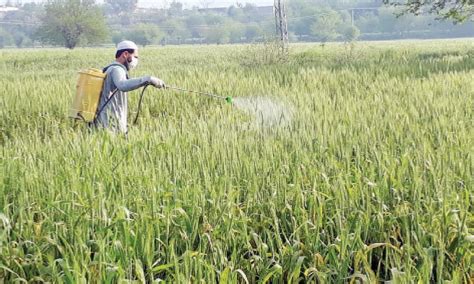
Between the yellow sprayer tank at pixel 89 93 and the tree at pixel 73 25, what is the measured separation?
67.8 metres

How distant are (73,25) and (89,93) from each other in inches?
2704

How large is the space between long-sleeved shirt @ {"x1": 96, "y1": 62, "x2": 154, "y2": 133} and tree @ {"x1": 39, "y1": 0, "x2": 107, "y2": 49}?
67.7 meters

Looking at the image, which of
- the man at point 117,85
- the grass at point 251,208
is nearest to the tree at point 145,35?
the man at point 117,85

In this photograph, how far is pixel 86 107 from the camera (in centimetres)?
516

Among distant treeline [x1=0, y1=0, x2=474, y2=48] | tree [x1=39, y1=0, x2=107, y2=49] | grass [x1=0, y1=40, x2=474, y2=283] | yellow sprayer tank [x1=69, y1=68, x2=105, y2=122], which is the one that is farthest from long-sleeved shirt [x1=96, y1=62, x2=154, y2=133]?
tree [x1=39, y1=0, x2=107, y2=49]

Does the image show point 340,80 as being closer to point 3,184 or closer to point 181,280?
point 3,184

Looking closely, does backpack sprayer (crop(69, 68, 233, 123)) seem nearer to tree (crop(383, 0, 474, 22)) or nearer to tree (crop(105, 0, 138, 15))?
tree (crop(383, 0, 474, 22))

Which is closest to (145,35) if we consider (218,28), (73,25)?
(218,28)

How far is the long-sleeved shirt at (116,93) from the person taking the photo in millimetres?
5016

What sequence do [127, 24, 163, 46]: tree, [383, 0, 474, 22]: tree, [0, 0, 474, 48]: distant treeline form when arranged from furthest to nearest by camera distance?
[127, 24, 163, 46]: tree
[0, 0, 474, 48]: distant treeline
[383, 0, 474, 22]: tree

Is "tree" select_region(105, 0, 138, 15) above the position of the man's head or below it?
above

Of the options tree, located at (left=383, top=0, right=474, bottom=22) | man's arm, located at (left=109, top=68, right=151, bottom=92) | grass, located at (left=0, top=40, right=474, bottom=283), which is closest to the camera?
grass, located at (left=0, top=40, right=474, bottom=283)

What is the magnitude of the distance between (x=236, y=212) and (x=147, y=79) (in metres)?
2.53

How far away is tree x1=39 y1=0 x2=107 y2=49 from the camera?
70.3m
